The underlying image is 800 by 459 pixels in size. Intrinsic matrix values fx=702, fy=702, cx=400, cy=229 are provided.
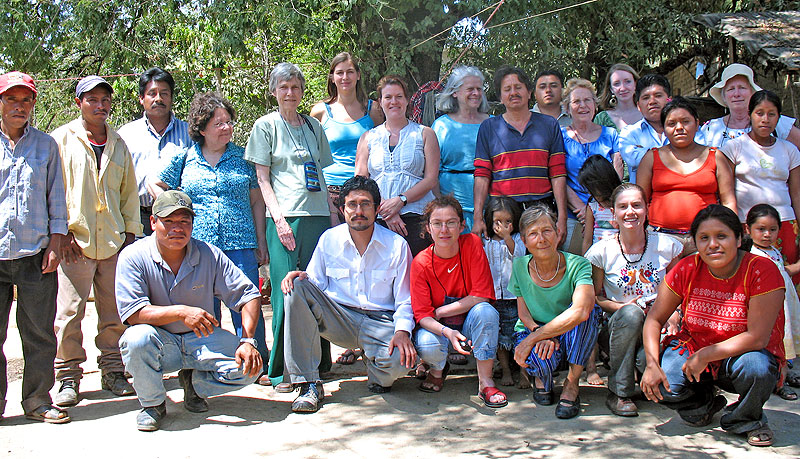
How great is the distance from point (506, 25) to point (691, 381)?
4.82 metres

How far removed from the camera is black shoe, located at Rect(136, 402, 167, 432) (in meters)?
3.61

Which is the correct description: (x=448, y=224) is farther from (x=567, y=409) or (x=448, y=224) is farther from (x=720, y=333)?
(x=720, y=333)

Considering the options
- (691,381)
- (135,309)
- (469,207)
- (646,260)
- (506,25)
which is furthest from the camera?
(506,25)

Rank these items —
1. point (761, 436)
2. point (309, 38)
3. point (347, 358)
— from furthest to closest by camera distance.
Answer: point (309, 38)
point (347, 358)
point (761, 436)

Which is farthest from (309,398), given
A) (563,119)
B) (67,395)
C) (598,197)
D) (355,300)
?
(563,119)

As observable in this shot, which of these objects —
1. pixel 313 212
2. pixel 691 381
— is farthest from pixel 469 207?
pixel 691 381

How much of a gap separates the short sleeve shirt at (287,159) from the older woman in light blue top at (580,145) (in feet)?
5.44

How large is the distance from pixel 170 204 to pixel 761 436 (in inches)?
125

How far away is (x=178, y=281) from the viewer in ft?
12.8

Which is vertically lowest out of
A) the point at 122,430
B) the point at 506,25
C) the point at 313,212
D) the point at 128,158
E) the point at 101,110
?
the point at 122,430

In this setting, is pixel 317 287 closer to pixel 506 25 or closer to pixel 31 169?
pixel 31 169

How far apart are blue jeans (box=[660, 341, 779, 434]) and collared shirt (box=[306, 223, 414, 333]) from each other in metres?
1.55

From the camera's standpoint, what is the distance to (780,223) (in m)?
4.34

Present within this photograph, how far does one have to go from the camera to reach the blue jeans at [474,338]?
13.1 feet
